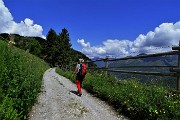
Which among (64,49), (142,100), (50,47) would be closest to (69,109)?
(142,100)

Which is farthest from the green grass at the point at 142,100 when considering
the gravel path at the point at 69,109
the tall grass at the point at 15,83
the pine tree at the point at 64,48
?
the pine tree at the point at 64,48

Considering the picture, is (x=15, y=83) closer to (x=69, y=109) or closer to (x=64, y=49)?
(x=69, y=109)

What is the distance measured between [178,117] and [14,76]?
4354 mm

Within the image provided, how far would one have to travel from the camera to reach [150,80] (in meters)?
11.0

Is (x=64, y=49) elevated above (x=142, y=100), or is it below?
above

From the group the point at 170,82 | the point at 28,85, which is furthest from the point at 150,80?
the point at 28,85

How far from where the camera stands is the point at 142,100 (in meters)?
9.44

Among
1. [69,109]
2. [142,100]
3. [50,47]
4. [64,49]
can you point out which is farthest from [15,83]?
[50,47]

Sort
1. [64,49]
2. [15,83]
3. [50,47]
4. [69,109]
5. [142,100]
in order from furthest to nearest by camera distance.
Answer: [50,47] → [64,49] → [69,109] → [142,100] → [15,83]

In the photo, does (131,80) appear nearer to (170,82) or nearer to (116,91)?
(116,91)

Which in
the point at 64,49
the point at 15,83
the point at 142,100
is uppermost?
the point at 64,49

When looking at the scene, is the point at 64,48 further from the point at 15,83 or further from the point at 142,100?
the point at 15,83

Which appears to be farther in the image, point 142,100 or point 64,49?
point 64,49

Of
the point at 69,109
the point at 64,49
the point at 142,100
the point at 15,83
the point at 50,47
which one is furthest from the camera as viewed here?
the point at 50,47
